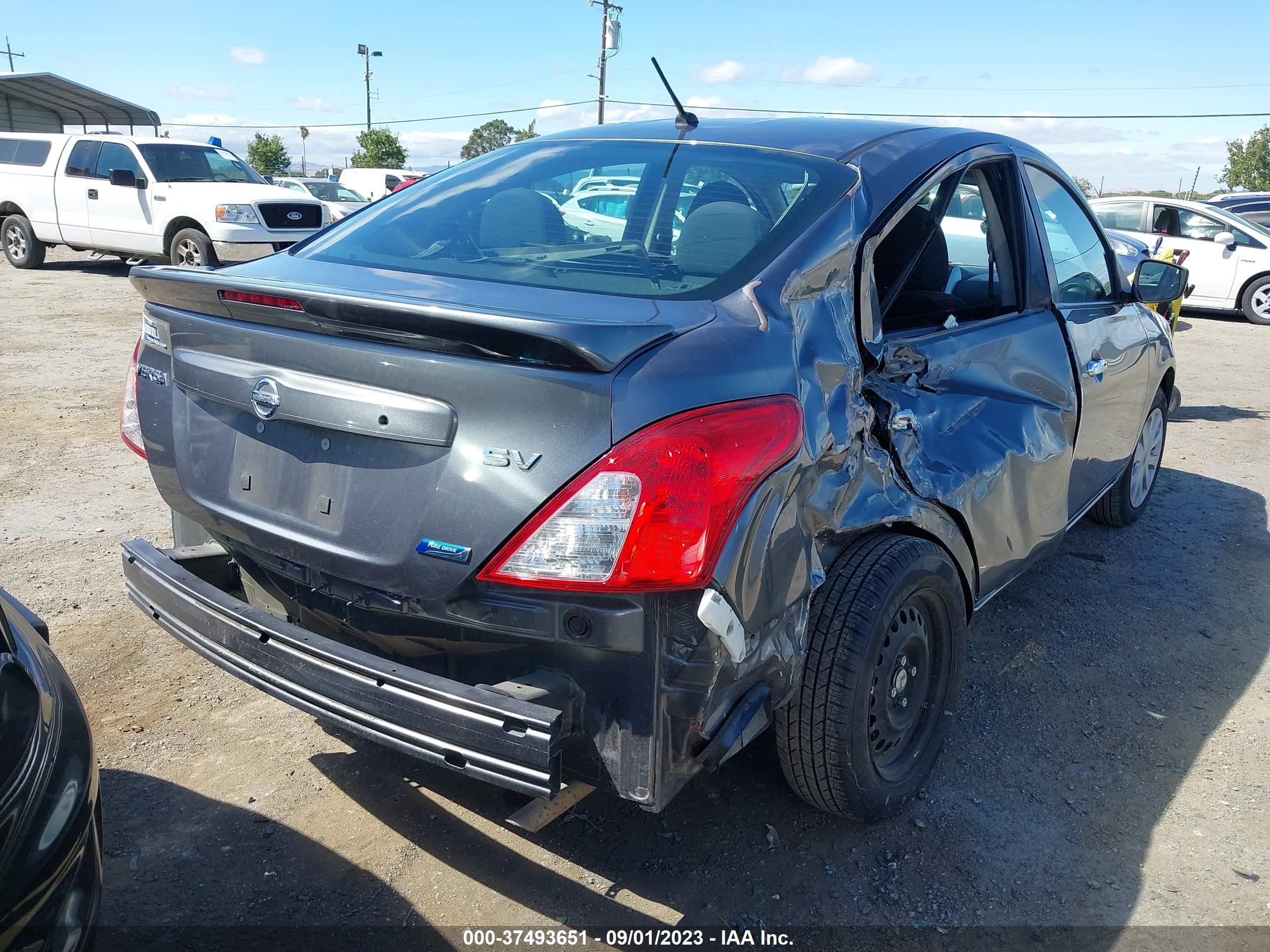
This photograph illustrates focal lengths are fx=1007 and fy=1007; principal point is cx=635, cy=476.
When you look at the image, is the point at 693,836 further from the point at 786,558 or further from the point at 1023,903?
the point at 786,558

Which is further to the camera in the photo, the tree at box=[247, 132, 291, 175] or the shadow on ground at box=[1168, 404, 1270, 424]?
the tree at box=[247, 132, 291, 175]

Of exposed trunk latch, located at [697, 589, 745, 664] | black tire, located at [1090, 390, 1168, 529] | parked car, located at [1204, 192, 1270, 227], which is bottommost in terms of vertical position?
black tire, located at [1090, 390, 1168, 529]

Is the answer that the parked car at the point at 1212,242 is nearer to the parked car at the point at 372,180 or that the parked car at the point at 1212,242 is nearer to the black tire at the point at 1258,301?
the black tire at the point at 1258,301

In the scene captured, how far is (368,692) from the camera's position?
201cm

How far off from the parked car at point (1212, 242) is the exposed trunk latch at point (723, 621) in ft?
44.1

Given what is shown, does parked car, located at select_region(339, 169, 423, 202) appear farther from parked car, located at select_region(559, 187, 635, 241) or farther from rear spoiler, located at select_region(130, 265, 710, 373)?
rear spoiler, located at select_region(130, 265, 710, 373)

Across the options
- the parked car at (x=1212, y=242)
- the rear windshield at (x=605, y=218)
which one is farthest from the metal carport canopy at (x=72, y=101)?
the rear windshield at (x=605, y=218)

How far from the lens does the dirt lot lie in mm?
2396

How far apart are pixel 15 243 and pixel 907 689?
54.0 feet

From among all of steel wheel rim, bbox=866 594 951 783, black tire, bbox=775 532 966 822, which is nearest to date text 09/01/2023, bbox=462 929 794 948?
black tire, bbox=775 532 966 822

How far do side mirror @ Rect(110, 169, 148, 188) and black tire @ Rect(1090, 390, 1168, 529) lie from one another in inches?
488

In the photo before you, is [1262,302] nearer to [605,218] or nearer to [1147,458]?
[1147,458]

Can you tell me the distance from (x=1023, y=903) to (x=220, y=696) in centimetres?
242

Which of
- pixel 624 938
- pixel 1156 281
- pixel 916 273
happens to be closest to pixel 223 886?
pixel 624 938
